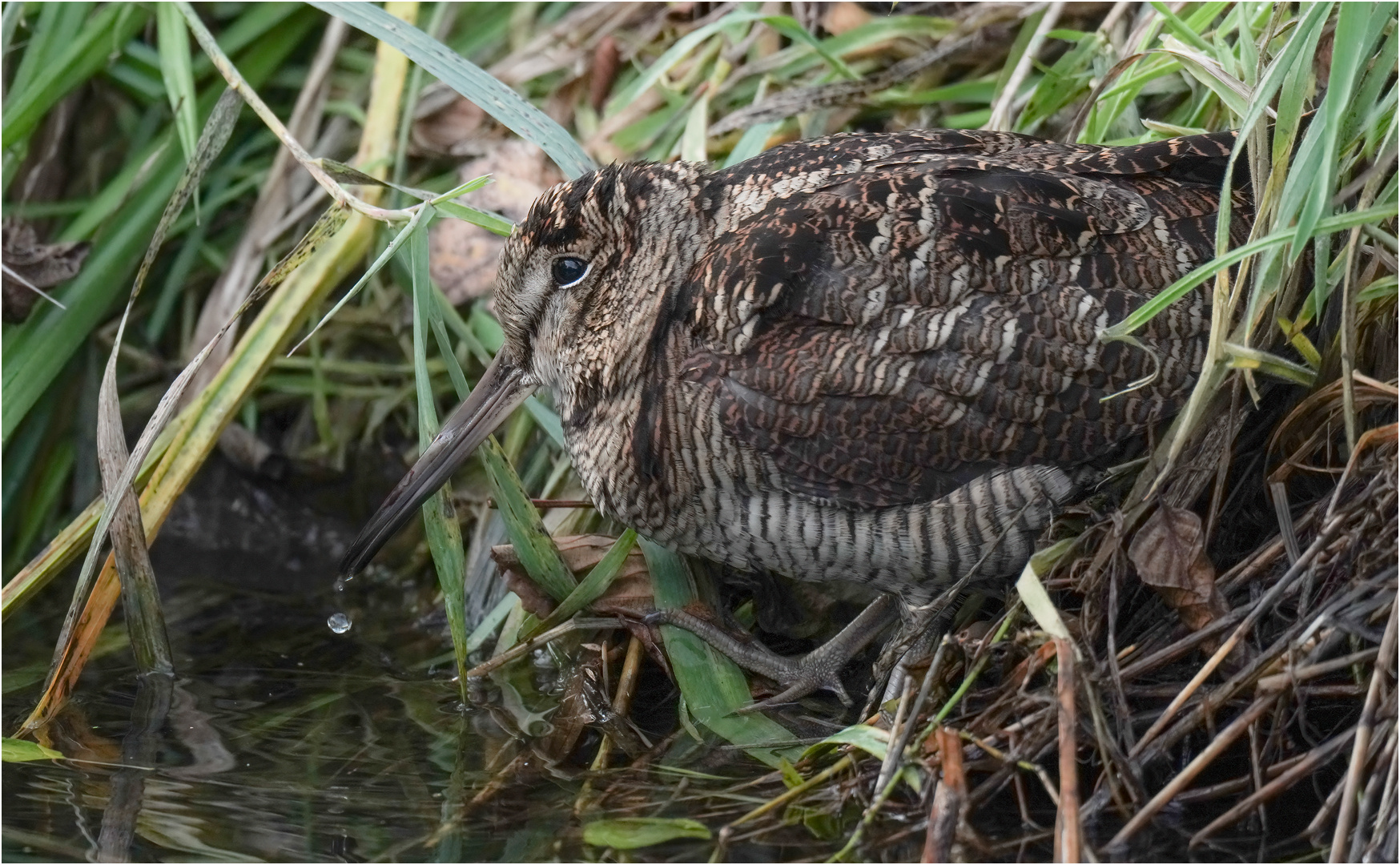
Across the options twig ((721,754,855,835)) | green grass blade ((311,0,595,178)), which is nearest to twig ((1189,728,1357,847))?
twig ((721,754,855,835))

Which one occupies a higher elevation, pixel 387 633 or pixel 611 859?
pixel 387 633

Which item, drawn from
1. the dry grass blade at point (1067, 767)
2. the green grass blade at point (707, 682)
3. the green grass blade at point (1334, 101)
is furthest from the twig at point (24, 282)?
the green grass blade at point (1334, 101)

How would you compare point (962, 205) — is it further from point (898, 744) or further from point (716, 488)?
point (898, 744)

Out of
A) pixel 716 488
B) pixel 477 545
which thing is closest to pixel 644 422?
pixel 716 488

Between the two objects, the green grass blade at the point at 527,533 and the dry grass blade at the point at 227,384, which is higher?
the dry grass blade at the point at 227,384

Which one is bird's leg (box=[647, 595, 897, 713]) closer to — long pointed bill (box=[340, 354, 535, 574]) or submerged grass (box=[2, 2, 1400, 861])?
submerged grass (box=[2, 2, 1400, 861])

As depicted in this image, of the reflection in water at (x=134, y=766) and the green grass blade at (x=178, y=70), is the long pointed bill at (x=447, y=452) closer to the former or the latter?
the reflection in water at (x=134, y=766)

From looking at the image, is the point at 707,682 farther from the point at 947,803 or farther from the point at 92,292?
the point at 92,292

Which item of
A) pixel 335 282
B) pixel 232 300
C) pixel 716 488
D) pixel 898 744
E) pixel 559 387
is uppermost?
pixel 232 300
